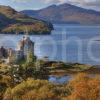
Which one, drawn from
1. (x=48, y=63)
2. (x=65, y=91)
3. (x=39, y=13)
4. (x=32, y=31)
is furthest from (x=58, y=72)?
(x=39, y=13)

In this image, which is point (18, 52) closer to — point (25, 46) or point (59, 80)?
point (25, 46)

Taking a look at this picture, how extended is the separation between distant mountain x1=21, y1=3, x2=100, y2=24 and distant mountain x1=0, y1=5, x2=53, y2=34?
1675 inches

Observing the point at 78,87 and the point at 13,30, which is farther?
the point at 13,30

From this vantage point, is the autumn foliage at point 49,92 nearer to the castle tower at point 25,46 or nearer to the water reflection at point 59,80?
the water reflection at point 59,80

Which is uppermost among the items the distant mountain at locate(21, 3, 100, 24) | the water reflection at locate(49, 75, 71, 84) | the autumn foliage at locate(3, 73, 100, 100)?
the autumn foliage at locate(3, 73, 100, 100)

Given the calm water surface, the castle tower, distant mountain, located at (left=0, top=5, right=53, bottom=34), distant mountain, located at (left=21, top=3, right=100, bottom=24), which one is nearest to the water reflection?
the castle tower

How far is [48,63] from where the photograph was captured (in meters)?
43.7

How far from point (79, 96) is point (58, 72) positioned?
23.9 metres

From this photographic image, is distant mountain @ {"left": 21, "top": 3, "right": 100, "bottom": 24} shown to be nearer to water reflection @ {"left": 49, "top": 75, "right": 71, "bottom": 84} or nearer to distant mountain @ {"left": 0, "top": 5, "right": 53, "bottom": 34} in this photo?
distant mountain @ {"left": 0, "top": 5, "right": 53, "bottom": 34}

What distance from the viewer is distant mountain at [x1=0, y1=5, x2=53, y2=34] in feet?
365

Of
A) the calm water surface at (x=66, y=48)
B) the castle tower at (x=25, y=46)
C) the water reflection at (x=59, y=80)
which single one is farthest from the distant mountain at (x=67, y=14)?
the water reflection at (x=59, y=80)

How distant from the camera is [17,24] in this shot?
114688 mm

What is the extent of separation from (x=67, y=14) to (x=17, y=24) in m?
69.2

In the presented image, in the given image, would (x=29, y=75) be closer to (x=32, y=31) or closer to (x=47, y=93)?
(x=47, y=93)
